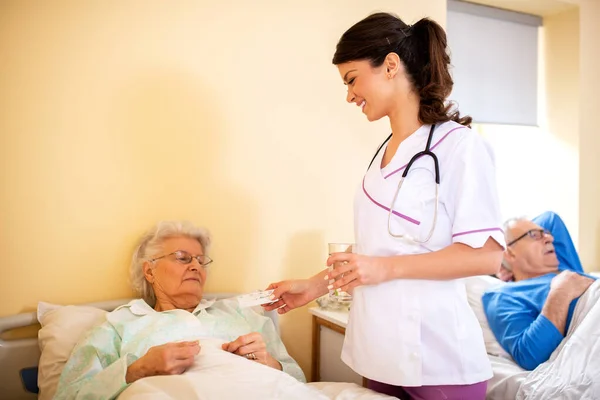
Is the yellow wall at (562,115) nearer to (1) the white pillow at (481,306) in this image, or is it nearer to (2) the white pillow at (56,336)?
(1) the white pillow at (481,306)

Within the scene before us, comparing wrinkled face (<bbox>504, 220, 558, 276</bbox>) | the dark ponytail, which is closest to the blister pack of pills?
the dark ponytail

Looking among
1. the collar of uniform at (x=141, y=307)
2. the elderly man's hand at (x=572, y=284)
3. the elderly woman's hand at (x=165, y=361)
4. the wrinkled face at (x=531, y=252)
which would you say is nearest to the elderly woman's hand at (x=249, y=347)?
the elderly woman's hand at (x=165, y=361)

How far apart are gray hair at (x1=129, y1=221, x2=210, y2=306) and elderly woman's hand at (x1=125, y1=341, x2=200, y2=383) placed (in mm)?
485

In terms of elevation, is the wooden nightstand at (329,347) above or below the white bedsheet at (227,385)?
below

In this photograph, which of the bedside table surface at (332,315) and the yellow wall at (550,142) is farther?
the yellow wall at (550,142)

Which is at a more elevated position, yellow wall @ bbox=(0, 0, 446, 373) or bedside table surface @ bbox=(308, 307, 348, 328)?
yellow wall @ bbox=(0, 0, 446, 373)

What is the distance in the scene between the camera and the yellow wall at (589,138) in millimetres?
3127

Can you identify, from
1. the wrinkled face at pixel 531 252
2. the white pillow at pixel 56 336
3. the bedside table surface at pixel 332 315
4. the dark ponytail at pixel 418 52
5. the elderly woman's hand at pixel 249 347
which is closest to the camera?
the dark ponytail at pixel 418 52

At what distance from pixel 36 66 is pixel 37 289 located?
81 centimetres

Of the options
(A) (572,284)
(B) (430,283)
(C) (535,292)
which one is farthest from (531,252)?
(B) (430,283)

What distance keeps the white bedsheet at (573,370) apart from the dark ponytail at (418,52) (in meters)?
0.99

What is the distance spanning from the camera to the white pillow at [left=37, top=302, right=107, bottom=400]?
1.75m

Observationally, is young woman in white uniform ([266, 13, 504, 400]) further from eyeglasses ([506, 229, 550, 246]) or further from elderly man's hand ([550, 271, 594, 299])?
eyeglasses ([506, 229, 550, 246])

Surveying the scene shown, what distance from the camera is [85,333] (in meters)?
1.77
